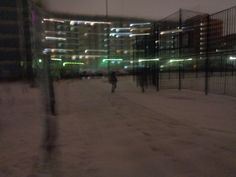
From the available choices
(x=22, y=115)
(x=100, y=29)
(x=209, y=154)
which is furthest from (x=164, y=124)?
(x=100, y=29)

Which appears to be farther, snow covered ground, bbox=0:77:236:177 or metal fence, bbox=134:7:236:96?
metal fence, bbox=134:7:236:96

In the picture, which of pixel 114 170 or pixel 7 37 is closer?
pixel 114 170

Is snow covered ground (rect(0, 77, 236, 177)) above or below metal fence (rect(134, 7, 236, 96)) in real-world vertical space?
Result: below

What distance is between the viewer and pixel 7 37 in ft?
145

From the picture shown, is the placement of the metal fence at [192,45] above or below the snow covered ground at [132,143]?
above

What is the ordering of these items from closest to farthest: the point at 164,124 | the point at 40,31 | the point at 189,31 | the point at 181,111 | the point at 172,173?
the point at 40,31 < the point at 172,173 < the point at 164,124 < the point at 181,111 < the point at 189,31

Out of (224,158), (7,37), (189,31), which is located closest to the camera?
(224,158)

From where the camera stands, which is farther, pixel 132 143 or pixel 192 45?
pixel 192 45

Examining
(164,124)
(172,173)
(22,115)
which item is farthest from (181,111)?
(172,173)

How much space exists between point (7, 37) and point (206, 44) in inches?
1277

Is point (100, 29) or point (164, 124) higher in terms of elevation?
point (100, 29)

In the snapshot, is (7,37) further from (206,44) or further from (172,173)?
(172,173)

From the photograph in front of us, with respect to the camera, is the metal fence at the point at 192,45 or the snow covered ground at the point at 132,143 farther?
the metal fence at the point at 192,45

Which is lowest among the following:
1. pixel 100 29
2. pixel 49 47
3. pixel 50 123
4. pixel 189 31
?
pixel 50 123
